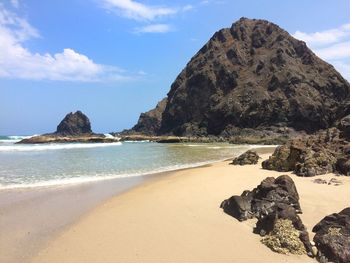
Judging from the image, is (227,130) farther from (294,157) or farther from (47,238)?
(47,238)

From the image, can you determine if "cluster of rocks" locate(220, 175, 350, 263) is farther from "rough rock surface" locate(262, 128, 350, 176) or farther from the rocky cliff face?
the rocky cliff face

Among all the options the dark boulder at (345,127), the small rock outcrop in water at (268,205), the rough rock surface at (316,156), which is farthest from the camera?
the dark boulder at (345,127)

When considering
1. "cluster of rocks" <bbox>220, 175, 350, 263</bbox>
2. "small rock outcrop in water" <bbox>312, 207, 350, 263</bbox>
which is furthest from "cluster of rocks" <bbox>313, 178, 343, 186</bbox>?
"small rock outcrop in water" <bbox>312, 207, 350, 263</bbox>

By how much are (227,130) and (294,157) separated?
7460 cm

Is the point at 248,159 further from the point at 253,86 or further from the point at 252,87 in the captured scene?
the point at 253,86

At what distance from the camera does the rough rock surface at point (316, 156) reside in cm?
1576

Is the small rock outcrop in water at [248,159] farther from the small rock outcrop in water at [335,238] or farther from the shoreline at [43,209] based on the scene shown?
the small rock outcrop in water at [335,238]

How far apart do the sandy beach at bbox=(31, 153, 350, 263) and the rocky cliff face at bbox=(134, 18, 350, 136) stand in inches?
3081

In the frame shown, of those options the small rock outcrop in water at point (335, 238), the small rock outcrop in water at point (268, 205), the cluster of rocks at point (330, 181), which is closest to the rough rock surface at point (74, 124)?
the cluster of rocks at point (330, 181)

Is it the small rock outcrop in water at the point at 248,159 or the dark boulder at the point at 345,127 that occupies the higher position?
the dark boulder at the point at 345,127

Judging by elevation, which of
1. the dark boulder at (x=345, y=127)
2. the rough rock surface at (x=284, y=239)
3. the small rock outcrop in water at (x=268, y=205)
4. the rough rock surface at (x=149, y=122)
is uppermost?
the rough rock surface at (x=149, y=122)

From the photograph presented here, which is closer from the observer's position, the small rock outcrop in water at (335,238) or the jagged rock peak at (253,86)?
the small rock outcrop in water at (335,238)

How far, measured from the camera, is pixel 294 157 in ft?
58.5

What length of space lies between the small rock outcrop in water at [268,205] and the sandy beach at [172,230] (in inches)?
10.2
